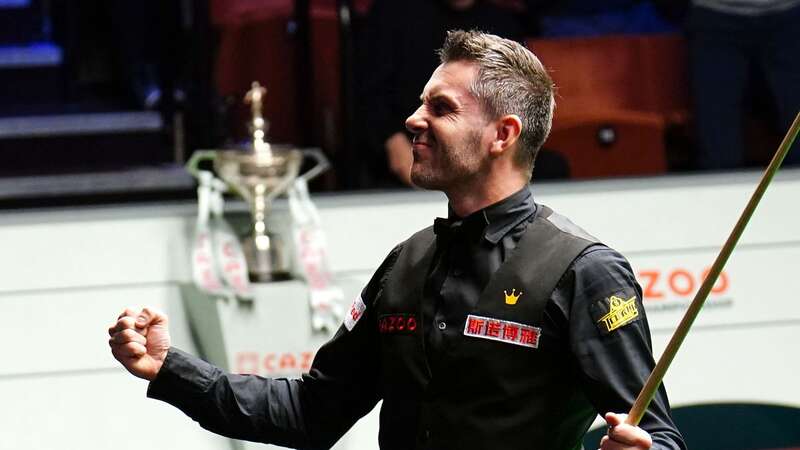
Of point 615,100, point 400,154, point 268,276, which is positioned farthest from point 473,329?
point 615,100

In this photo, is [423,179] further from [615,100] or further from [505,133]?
[615,100]

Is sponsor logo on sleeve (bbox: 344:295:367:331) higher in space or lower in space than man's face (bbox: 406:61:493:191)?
lower

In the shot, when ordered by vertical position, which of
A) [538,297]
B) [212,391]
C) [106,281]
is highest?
[538,297]

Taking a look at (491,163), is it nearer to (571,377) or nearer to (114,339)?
(571,377)

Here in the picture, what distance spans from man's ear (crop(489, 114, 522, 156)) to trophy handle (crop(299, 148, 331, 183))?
1.94 meters

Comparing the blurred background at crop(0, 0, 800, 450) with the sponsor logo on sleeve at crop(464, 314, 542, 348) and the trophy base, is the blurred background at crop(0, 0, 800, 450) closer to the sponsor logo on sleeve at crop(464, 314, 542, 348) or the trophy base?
the trophy base

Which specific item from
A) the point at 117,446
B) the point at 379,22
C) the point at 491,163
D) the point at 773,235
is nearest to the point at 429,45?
the point at 379,22

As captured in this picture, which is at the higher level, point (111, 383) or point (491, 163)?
point (491, 163)

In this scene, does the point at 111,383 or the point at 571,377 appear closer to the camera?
the point at 571,377

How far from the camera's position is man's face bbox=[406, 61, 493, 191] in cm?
172

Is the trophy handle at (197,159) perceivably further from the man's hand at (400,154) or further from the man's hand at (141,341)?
the man's hand at (141,341)

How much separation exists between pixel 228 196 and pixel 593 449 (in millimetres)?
1339

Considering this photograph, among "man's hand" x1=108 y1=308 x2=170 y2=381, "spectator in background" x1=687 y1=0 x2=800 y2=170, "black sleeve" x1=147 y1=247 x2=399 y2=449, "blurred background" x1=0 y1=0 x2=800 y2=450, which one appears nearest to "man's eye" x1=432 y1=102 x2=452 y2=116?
"black sleeve" x1=147 y1=247 x2=399 y2=449

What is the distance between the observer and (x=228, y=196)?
389cm
